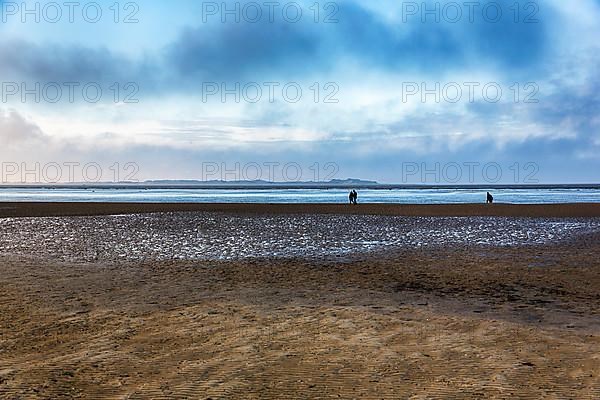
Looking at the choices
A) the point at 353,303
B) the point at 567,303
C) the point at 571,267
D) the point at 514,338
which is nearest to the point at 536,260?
the point at 571,267

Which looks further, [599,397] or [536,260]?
[536,260]

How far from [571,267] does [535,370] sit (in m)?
10.0

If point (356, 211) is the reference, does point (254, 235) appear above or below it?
below

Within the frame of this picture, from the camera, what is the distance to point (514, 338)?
26.2 feet

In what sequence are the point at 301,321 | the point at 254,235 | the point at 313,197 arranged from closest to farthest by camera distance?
the point at 301,321, the point at 254,235, the point at 313,197

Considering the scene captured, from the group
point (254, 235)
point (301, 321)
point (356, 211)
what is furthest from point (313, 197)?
point (301, 321)

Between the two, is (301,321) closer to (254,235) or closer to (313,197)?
(254,235)

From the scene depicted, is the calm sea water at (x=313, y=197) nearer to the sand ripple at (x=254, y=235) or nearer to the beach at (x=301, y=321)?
the sand ripple at (x=254, y=235)

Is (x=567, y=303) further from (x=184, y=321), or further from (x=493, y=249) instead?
(x=493, y=249)

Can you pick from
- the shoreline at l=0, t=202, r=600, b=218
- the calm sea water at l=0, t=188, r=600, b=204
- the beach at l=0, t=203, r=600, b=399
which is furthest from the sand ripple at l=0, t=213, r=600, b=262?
the calm sea water at l=0, t=188, r=600, b=204

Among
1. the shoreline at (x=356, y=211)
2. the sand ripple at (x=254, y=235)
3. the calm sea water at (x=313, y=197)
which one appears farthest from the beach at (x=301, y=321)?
the calm sea water at (x=313, y=197)

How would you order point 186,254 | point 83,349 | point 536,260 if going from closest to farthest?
1. point 83,349
2. point 536,260
3. point 186,254

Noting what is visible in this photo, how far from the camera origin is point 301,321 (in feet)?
30.0

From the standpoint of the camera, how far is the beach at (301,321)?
617 centimetres
